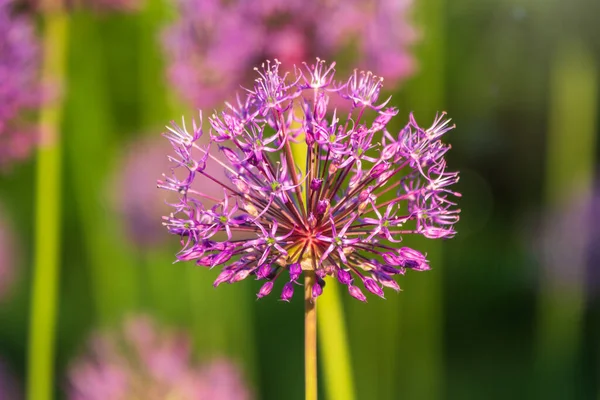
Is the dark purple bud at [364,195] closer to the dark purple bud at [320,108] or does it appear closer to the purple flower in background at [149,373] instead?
the dark purple bud at [320,108]

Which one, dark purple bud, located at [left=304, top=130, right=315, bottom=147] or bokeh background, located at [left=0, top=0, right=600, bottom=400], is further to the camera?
bokeh background, located at [left=0, top=0, right=600, bottom=400]

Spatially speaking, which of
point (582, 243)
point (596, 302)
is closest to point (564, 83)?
point (582, 243)

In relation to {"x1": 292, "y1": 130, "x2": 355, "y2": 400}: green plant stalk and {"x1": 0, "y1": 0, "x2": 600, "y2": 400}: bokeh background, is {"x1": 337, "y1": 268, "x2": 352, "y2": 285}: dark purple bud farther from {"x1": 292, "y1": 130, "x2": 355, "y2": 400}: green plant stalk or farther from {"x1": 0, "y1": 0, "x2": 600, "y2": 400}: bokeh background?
{"x1": 0, "y1": 0, "x2": 600, "y2": 400}: bokeh background

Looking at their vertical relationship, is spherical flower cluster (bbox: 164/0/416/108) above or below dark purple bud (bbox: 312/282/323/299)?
above

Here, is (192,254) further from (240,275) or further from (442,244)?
(442,244)

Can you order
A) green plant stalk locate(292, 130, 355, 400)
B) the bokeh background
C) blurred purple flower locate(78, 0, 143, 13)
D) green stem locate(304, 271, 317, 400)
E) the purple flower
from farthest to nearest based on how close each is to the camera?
the purple flower, the bokeh background, blurred purple flower locate(78, 0, 143, 13), green plant stalk locate(292, 130, 355, 400), green stem locate(304, 271, 317, 400)

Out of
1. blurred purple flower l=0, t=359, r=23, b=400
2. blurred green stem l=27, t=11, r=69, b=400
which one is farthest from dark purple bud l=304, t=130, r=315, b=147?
blurred purple flower l=0, t=359, r=23, b=400
